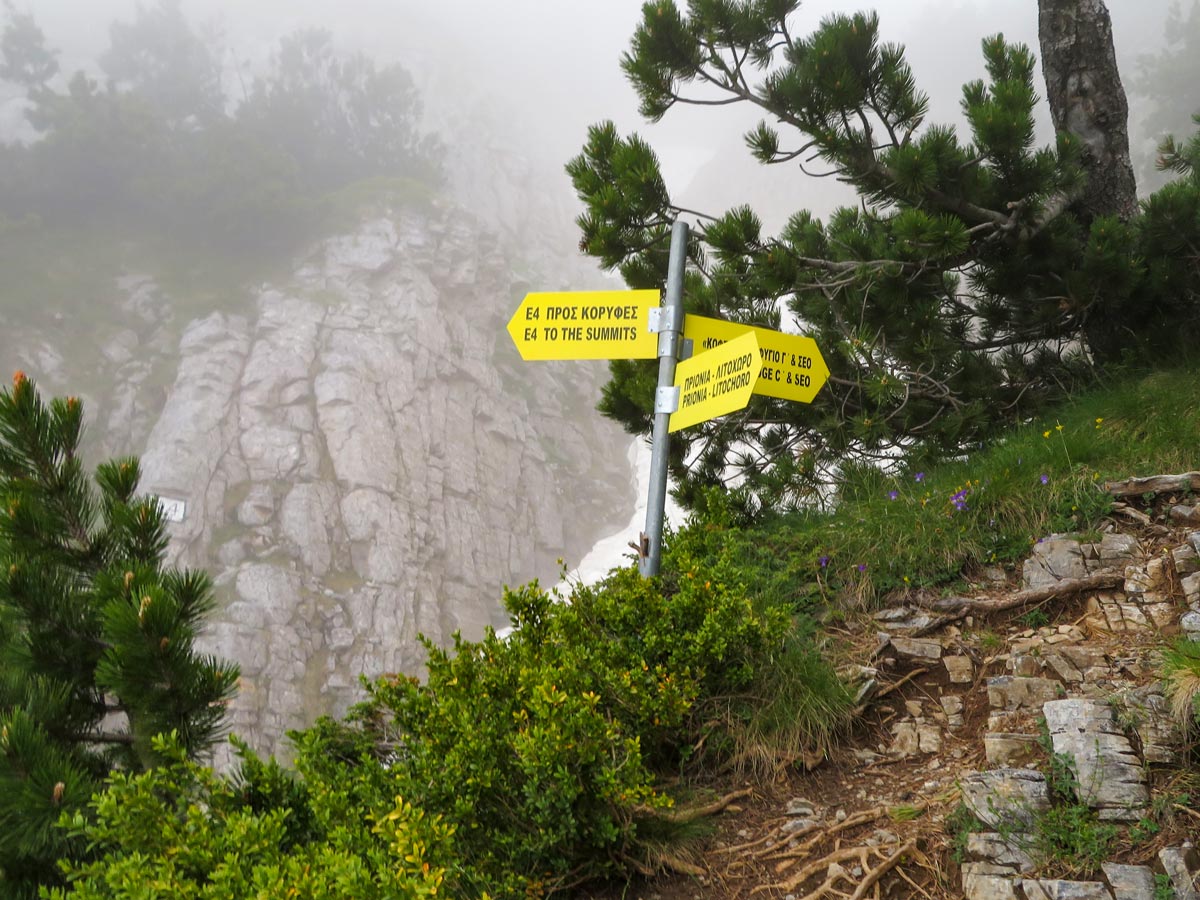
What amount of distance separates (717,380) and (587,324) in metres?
0.64

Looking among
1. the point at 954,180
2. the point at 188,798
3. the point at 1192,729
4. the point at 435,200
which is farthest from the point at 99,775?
the point at 435,200

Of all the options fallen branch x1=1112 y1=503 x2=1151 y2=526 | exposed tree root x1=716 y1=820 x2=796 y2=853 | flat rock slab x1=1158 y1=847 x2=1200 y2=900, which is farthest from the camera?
fallen branch x1=1112 y1=503 x2=1151 y2=526

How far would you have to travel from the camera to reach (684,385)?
294 cm

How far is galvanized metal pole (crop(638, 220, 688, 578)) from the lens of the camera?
2828mm

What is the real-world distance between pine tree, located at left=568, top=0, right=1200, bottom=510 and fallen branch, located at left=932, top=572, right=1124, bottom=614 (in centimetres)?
112

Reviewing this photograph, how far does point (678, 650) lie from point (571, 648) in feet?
1.15

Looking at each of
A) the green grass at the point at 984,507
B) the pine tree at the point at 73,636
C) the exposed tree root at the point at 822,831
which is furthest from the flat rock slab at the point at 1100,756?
the pine tree at the point at 73,636

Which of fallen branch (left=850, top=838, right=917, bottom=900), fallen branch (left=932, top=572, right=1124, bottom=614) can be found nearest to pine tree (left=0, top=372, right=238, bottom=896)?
fallen branch (left=850, top=838, right=917, bottom=900)

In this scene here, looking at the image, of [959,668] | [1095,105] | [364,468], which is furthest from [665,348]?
[364,468]

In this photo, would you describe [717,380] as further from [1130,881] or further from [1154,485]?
[1154,485]

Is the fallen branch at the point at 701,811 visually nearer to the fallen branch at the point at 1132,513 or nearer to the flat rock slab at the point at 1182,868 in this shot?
the flat rock slab at the point at 1182,868

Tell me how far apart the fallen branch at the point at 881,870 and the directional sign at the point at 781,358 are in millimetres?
1359

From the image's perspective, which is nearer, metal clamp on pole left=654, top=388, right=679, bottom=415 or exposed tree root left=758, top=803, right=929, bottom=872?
exposed tree root left=758, top=803, right=929, bottom=872

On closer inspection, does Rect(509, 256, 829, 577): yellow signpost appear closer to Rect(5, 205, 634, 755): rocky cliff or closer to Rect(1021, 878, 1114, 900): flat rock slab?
Rect(1021, 878, 1114, 900): flat rock slab
